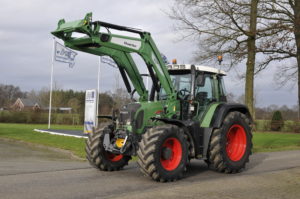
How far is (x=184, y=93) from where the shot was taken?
9320mm

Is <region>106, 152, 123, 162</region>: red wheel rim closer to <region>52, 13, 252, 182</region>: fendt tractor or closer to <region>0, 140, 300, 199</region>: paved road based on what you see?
<region>52, 13, 252, 182</region>: fendt tractor

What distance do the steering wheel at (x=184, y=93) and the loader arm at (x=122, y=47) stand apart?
0.36m

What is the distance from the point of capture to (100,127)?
29.8 ft

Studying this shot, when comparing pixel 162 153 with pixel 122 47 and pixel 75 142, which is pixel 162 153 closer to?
pixel 122 47

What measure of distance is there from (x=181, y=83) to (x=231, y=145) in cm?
208

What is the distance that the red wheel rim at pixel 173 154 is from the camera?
800 centimetres

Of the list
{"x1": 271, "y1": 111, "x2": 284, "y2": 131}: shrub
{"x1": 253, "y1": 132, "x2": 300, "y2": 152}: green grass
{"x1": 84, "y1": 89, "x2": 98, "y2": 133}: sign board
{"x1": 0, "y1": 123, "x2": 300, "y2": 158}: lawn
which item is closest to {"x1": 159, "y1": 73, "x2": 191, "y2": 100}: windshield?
{"x1": 0, "y1": 123, "x2": 300, "y2": 158}: lawn

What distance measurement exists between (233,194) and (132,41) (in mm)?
3819

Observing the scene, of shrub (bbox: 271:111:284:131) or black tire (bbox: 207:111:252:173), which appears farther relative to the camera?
shrub (bbox: 271:111:284:131)

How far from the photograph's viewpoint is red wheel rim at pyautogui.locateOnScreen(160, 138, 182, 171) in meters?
8.00

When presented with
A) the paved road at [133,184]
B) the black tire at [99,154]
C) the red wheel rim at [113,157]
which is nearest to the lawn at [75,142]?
the red wheel rim at [113,157]

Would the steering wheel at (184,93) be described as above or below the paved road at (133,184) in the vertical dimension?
above

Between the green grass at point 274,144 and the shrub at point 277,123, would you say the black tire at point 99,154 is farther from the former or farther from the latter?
the shrub at point 277,123

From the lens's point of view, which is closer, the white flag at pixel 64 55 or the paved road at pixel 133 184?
the paved road at pixel 133 184
